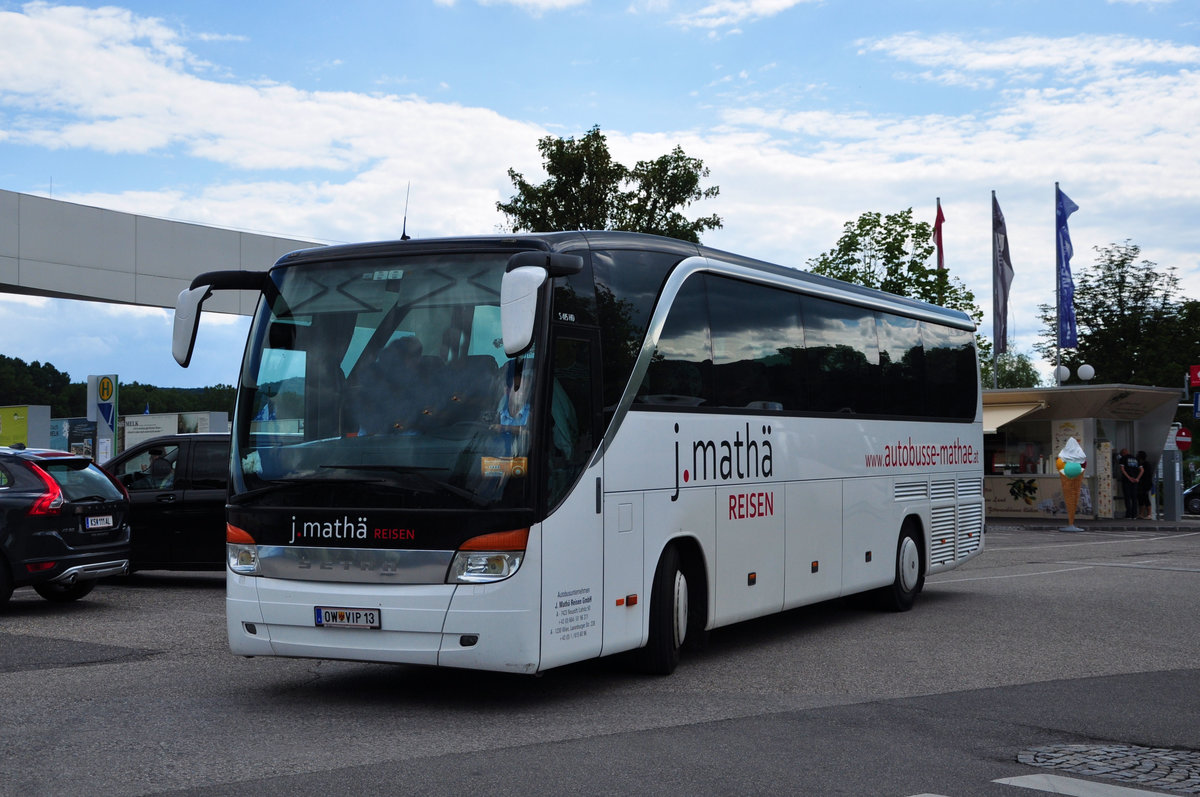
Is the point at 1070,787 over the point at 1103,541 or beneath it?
over

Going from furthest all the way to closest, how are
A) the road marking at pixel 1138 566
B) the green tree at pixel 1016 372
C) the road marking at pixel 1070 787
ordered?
the green tree at pixel 1016 372, the road marking at pixel 1138 566, the road marking at pixel 1070 787

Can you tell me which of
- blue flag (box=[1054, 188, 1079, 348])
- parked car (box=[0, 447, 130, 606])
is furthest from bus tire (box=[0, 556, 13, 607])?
blue flag (box=[1054, 188, 1079, 348])

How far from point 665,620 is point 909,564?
581cm

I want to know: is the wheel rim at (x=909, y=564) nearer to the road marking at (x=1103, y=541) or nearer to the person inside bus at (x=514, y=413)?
the person inside bus at (x=514, y=413)

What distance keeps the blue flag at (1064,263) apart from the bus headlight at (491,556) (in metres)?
32.6

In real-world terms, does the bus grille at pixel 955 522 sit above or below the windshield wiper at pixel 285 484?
below

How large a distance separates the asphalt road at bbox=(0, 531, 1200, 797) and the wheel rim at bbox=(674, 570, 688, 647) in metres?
0.31

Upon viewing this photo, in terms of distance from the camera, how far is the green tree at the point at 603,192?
35.4 metres

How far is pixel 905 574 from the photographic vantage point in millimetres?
14414

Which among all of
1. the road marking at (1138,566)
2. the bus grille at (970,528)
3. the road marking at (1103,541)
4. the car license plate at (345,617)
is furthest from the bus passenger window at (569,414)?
the road marking at (1103,541)

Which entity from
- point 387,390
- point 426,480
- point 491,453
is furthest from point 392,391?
point 491,453

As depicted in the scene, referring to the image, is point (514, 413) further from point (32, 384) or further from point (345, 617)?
point (32, 384)

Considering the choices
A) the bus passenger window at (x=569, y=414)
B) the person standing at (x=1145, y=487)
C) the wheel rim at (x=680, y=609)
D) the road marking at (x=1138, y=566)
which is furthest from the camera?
the person standing at (x=1145, y=487)

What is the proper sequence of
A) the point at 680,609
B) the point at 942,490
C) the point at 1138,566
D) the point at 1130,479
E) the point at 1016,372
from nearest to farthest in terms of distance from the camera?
1. the point at 680,609
2. the point at 942,490
3. the point at 1138,566
4. the point at 1130,479
5. the point at 1016,372
